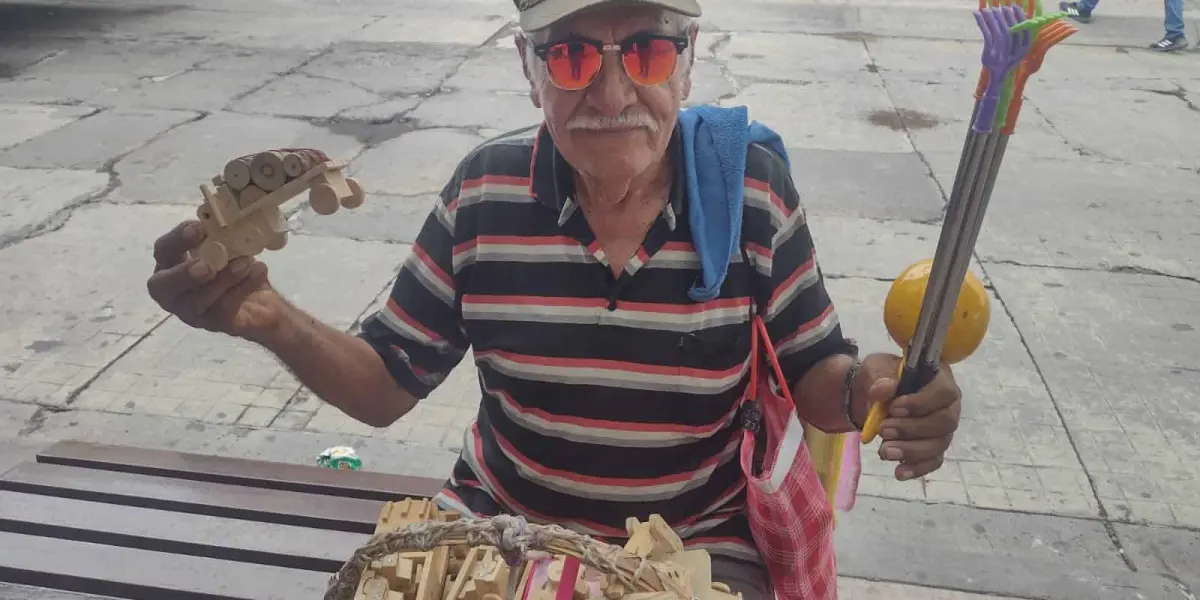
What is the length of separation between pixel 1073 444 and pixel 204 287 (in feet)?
9.37

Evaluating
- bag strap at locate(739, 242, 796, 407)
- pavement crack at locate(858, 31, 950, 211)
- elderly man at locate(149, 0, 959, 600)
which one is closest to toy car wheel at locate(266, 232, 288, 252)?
elderly man at locate(149, 0, 959, 600)

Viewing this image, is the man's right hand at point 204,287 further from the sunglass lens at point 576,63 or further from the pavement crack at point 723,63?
the pavement crack at point 723,63

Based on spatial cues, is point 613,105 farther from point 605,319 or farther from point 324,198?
point 324,198

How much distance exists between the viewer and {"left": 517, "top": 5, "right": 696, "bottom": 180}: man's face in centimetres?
139

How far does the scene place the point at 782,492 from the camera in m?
1.53

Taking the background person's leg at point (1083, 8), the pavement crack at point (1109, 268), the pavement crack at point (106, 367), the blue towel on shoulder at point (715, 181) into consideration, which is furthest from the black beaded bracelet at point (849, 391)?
the background person's leg at point (1083, 8)

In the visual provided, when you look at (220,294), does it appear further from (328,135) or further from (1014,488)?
(328,135)

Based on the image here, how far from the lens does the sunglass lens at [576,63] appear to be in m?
1.38

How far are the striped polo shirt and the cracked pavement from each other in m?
1.27

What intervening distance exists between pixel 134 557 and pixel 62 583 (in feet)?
0.41

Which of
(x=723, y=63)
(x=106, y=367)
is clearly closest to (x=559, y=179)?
(x=106, y=367)

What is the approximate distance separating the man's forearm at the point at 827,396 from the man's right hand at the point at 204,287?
887 mm

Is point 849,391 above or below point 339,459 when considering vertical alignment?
above

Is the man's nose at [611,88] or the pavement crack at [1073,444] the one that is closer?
the man's nose at [611,88]
